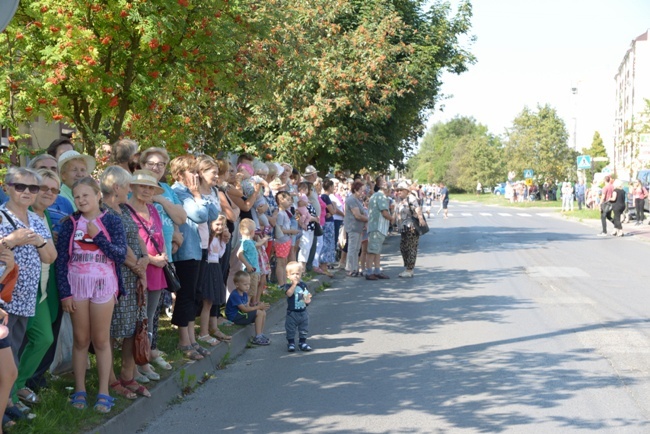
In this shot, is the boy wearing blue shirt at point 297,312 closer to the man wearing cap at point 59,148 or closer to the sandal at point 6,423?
the man wearing cap at point 59,148

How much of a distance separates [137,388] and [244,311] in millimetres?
3309

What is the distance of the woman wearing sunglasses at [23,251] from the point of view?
17.9 feet

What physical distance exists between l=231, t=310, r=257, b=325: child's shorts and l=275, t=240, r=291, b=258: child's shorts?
138 inches

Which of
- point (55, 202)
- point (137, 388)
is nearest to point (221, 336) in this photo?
point (137, 388)

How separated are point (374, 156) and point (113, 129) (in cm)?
1384

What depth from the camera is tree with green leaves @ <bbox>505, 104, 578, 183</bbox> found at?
3081 inches

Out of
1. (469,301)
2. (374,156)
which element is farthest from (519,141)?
(469,301)

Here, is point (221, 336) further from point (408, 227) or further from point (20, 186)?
point (408, 227)

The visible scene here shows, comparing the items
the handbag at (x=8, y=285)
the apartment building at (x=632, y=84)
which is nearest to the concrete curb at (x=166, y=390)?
the handbag at (x=8, y=285)

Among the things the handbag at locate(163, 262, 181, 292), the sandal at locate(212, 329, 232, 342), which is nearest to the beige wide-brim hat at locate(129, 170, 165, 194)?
the handbag at locate(163, 262, 181, 292)

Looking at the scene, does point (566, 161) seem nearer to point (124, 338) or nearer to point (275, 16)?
point (275, 16)

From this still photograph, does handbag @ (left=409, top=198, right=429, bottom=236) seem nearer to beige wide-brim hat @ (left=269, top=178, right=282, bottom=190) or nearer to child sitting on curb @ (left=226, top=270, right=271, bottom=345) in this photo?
beige wide-brim hat @ (left=269, top=178, right=282, bottom=190)

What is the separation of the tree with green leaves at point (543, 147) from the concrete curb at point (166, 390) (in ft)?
233

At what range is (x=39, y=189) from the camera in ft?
18.6
